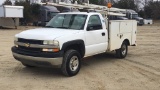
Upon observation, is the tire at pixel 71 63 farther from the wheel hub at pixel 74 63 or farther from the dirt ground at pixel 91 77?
the dirt ground at pixel 91 77

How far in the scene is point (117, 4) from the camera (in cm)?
6019

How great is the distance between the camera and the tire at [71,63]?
6781mm

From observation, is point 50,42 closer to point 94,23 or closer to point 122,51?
point 94,23

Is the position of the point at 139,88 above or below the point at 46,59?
below

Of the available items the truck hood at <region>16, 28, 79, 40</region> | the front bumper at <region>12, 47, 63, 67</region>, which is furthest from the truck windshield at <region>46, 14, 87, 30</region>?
the front bumper at <region>12, 47, 63, 67</region>

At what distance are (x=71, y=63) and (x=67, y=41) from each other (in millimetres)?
709

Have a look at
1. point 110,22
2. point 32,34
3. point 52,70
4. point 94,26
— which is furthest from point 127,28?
point 32,34

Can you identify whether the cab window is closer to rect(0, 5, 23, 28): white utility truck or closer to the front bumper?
the front bumper

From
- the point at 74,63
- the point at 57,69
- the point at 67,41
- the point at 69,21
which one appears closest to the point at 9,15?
the point at 69,21

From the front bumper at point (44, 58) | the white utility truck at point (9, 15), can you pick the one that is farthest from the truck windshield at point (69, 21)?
the white utility truck at point (9, 15)

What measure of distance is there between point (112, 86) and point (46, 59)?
1.86m

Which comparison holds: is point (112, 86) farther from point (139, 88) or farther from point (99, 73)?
point (99, 73)

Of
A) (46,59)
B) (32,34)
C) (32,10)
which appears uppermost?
(32,10)

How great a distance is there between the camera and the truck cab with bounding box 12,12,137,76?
650 centimetres
